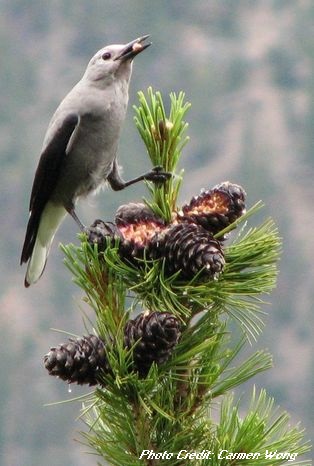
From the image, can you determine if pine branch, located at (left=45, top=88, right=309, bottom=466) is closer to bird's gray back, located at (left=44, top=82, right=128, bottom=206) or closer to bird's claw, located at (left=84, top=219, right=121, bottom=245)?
bird's claw, located at (left=84, top=219, right=121, bottom=245)

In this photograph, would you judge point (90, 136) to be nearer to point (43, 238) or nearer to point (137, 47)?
point (137, 47)

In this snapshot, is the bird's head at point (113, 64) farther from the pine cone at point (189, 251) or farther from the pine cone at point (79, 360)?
the pine cone at point (79, 360)

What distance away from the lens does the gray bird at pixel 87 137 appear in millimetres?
5062

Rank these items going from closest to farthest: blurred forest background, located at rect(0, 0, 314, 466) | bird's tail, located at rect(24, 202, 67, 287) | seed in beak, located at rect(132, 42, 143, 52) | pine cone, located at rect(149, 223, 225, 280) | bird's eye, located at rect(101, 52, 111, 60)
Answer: pine cone, located at rect(149, 223, 225, 280) → seed in beak, located at rect(132, 42, 143, 52) → bird's eye, located at rect(101, 52, 111, 60) → bird's tail, located at rect(24, 202, 67, 287) → blurred forest background, located at rect(0, 0, 314, 466)

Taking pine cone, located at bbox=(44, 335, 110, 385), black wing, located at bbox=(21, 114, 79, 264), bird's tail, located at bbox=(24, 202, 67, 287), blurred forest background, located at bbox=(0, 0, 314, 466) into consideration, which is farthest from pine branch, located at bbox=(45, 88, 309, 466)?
blurred forest background, located at bbox=(0, 0, 314, 466)

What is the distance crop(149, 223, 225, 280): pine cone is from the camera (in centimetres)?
310

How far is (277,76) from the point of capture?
3287 inches

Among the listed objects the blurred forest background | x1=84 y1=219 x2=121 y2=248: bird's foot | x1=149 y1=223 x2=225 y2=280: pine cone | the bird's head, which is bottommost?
x1=149 y1=223 x2=225 y2=280: pine cone

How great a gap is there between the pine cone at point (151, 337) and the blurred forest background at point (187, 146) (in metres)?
38.2

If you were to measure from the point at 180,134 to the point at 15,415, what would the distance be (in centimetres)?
6208

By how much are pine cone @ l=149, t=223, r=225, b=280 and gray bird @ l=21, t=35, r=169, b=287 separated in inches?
69.5

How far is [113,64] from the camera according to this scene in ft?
17.2

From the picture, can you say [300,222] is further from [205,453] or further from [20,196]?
[205,453]

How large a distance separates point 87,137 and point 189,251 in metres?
2.14
